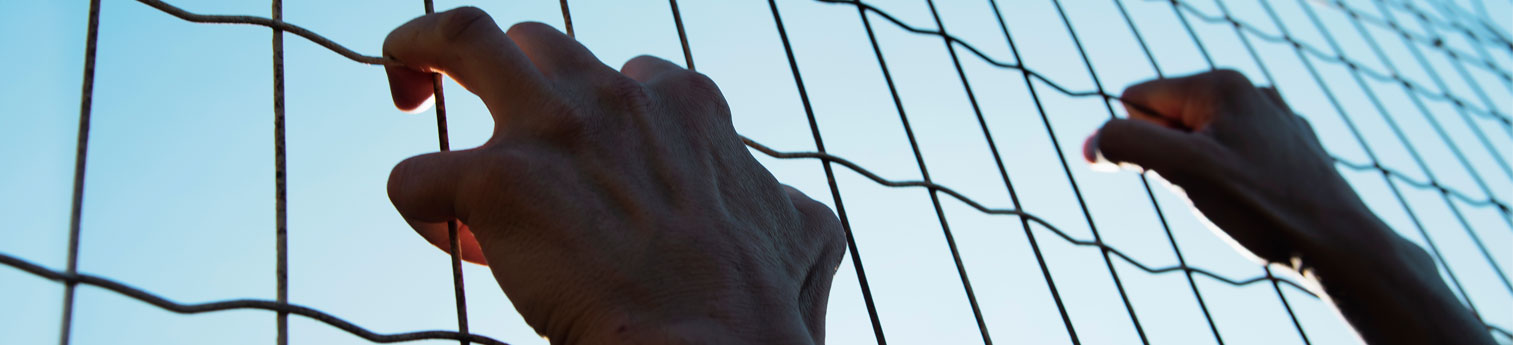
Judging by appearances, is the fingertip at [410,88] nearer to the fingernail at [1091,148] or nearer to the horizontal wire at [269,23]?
the horizontal wire at [269,23]

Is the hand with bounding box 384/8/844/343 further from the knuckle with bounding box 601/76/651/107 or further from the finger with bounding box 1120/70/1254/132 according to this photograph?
the finger with bounding box 1120/70/1254/132

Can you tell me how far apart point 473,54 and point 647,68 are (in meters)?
0.17

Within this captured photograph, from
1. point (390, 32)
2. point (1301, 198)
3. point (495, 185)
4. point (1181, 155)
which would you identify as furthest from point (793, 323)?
point (1301, 198)

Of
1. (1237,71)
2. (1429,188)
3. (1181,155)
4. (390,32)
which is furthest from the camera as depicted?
(1429,188)

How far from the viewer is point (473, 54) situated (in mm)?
500

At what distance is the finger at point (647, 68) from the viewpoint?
64 centimetres

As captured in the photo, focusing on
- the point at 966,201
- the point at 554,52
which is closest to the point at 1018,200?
the point at 966,201

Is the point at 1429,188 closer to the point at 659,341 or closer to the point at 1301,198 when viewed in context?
the point at 1301,198

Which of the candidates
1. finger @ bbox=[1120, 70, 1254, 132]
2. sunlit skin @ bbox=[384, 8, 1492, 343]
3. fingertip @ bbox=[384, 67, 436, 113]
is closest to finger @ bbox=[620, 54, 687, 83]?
sunlit skin @ bbox=[384, 8, 1492, 343]

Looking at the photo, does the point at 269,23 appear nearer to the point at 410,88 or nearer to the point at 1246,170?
the point at 410,88

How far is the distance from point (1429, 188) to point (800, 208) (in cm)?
141

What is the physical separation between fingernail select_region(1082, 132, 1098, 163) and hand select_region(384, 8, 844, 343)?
0.47 meters

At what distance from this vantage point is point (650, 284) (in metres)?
0.45

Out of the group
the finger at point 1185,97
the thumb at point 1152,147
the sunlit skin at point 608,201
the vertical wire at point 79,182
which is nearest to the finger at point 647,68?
the sunlit skin at point 608,201
